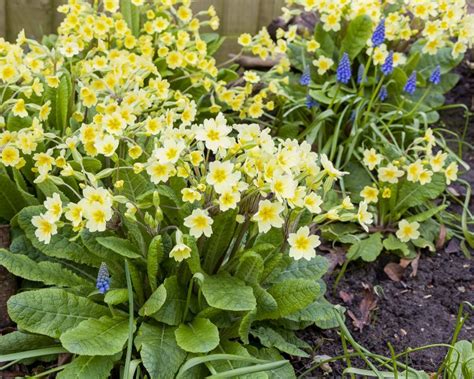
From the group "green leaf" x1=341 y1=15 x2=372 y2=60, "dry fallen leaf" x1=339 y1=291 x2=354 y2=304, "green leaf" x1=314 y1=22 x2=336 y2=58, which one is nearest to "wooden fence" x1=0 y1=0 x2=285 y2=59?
"green leaf" x1=314 y1=22 x2=336 y2=58

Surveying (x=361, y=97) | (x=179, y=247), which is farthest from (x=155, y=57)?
(x=179, y=247)

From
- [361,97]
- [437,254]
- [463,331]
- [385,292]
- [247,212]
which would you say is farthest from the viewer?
[361,97]

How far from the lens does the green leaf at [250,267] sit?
2.14m

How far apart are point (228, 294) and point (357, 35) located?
74.6 inches

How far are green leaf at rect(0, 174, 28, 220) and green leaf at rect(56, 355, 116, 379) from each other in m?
0.71

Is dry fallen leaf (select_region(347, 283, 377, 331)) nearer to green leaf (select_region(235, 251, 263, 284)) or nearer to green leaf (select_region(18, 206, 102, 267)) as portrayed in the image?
green leaf (select_region(235, 251, 263, 284))

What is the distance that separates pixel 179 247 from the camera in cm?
198

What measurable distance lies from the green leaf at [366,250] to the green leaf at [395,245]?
0.10 ft

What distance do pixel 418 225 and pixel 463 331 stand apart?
53 cm

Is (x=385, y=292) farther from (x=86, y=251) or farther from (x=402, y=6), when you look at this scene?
(x=402, y=6)

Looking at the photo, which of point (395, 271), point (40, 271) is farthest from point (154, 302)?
point (395, 271)

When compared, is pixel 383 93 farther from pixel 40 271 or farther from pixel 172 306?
pixel 40 271

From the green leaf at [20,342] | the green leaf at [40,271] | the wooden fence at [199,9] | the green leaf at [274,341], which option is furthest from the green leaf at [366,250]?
the wooden fence at [199,9]

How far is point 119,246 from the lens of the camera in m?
2.17
